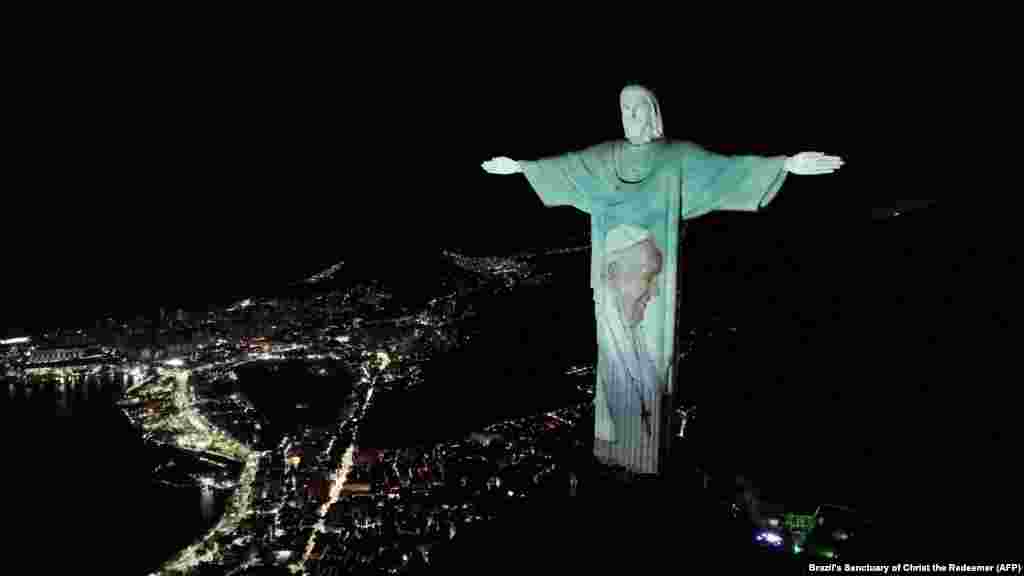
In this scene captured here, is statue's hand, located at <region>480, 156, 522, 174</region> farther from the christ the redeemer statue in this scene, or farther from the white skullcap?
the white skullcap

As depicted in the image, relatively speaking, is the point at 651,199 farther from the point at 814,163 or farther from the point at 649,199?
the point at 814,163

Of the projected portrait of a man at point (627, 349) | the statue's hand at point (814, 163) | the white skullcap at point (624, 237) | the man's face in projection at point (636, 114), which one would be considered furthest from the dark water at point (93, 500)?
the statue's hand at point (814, 163)

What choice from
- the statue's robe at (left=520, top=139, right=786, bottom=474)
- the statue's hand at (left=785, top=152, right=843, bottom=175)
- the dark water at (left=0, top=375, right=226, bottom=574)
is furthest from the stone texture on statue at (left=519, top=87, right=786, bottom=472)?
the dark water at (left=0, top=375, right=226, bottom=574)

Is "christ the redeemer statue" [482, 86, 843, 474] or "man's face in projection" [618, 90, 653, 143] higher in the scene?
"man's face in projection" [618, 90, 653, 143]

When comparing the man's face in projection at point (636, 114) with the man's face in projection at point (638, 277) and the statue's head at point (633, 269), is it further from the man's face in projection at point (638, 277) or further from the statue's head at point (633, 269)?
the man's face in projection at point (638, 277)

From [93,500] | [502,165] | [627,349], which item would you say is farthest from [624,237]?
[93,500]
